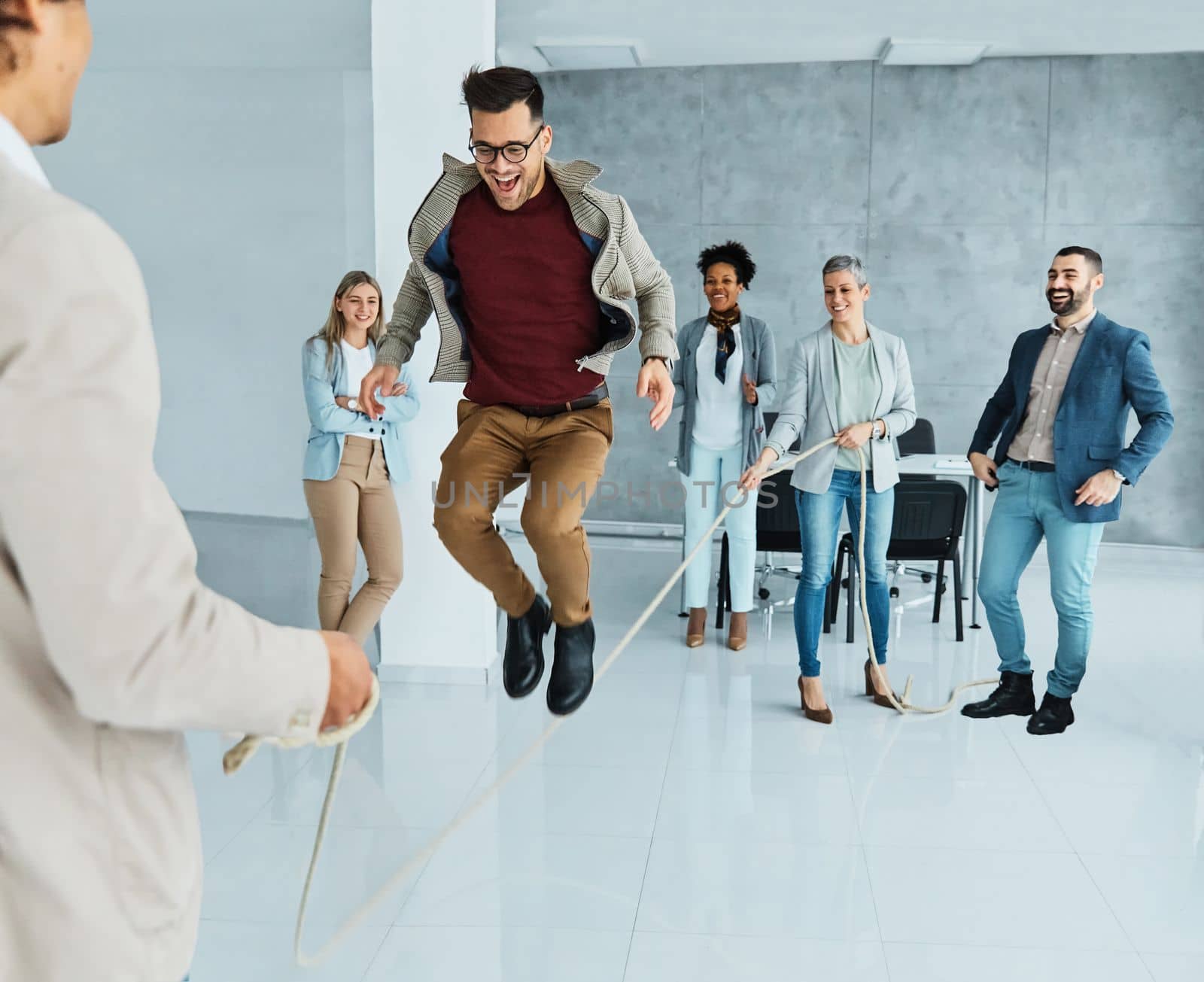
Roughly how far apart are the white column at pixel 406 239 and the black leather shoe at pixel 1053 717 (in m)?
2.33

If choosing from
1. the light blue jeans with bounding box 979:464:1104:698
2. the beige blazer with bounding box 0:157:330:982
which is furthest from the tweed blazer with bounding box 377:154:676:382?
the light blue jeans with bounding box 979:464:1104:698

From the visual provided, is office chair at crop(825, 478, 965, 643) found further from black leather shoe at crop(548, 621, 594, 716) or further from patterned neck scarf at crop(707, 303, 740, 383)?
black leather shoe at crop(548, 621, 594, 716)

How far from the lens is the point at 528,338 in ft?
8.53

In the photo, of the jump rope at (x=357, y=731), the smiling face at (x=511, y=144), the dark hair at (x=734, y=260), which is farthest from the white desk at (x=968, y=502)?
the smiling face at (x=511, y=144)

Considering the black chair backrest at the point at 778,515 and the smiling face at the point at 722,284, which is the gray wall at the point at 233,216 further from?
the black chair backrest at the point at 778,515

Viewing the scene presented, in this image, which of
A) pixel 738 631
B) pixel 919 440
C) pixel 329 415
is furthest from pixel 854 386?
pixel 919 440

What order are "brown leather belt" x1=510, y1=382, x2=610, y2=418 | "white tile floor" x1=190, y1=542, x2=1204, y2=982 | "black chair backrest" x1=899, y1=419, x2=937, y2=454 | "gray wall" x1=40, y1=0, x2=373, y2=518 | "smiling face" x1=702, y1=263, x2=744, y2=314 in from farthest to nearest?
1. "gray wall" x1=40, y1=0, x2=373, y2=518
2. "black chair backrest" x1=899, y1=419, x2=937, y2=454
3. "smiling face" x1=702, y1=263, x2=744, y2=314
4. "white tile floor" x1=190, y1=542, x2=1204, y2=982
5. "brown leather belt" x1=510, y1=382, x2=610, y2=418

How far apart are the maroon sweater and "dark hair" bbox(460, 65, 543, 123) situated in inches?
9.3

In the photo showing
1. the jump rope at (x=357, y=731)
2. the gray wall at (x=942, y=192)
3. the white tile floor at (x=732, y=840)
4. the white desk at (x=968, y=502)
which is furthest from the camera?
the gray wall at (x=942, y=192)

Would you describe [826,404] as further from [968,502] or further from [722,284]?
[968,502]

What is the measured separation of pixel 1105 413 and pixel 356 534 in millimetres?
2977

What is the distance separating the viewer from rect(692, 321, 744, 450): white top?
548 cm

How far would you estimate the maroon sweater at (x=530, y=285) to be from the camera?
249 centimetres

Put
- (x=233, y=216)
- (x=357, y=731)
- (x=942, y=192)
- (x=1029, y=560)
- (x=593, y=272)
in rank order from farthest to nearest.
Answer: (x=233, y=216), (x=942, y=192), (x=1029, y=560), (x=357, y=731), (x=593, y=272)
